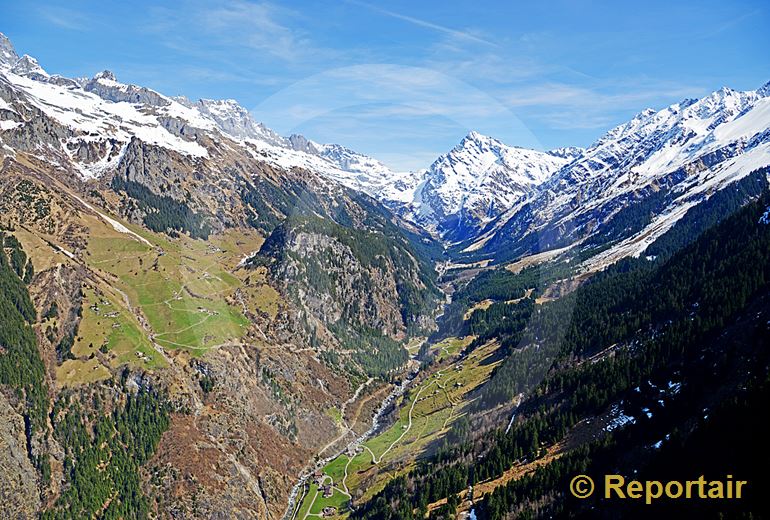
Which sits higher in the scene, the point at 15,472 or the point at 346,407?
the point at 346,407

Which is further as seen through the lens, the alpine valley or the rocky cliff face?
the rocky cliff face

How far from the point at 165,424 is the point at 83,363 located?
88.8 ft

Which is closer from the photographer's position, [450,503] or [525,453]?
[450,503]

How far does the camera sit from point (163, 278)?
195 m

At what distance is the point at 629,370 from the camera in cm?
12131

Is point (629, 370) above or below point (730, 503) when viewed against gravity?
above

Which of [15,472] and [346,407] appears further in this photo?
[346,407]

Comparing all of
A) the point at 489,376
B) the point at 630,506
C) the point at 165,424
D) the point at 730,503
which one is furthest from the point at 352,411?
the point at 730,503

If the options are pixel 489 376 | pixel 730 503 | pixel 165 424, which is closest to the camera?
pixel 730 503

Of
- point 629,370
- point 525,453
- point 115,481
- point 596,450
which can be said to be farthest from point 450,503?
point 115,481

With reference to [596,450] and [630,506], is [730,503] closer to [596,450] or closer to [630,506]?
[630,506]

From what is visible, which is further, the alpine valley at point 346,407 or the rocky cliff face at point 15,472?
the rocky cliff face at point 15,472

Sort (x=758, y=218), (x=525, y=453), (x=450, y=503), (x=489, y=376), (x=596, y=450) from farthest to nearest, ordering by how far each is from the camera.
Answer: (x=489, y=376)
(x=758, y=218)
(x=525, y=453)
(x=450, y=503)
(x=596, y=450)

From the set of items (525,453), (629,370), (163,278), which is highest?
(163,278)
